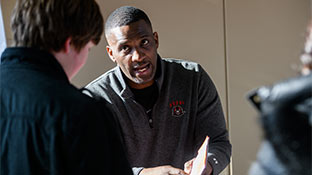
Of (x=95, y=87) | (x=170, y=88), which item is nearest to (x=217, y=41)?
(x=170, y=88)

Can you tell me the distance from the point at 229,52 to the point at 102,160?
1720mm

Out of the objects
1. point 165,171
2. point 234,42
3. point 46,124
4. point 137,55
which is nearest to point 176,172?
point 165,171

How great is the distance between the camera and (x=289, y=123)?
51 centimetres

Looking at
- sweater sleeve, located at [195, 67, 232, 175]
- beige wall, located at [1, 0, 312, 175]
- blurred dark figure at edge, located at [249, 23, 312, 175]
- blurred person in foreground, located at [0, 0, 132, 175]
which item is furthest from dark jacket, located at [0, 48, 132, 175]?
beige wall, located at [1, 0, 312, 175]

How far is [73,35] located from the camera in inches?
35.8

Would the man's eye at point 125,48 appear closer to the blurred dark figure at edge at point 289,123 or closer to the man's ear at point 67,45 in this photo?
the man's ear at point 67,45

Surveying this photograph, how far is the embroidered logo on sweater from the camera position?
1.59m

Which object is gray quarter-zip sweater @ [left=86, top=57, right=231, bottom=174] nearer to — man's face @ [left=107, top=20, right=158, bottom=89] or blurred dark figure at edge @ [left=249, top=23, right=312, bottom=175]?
man's face @ [left=107, top=20, right=158, bottom=89]

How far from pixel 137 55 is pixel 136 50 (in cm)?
3

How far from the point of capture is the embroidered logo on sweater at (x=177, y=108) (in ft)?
5.23

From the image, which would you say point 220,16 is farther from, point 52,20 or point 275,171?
point 275,171

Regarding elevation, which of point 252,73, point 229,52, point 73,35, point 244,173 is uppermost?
point 73,35

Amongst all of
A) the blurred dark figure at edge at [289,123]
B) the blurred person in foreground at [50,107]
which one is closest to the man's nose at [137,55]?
the blurred person in foreground at [50,107]

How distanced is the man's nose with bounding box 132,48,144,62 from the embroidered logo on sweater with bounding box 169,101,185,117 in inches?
10.3
